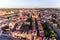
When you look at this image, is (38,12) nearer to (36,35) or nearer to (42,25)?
(42,25)

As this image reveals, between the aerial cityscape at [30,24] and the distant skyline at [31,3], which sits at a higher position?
the distant skyline at [31,3]

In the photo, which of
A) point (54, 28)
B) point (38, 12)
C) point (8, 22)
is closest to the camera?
point (54, 28)

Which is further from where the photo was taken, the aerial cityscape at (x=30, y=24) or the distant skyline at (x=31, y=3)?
the distant skyline at (x=31, y=3)

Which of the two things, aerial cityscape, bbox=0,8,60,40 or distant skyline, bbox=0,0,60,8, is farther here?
distant skyline, bbox=0,0,60,8

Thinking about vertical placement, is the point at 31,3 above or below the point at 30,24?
above

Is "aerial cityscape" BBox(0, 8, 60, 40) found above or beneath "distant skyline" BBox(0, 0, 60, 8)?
beneath

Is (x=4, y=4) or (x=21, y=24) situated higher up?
Answer: (x=4, y=4)

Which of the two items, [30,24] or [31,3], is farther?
[31,3]

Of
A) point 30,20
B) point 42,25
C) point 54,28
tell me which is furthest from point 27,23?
point 54,28
